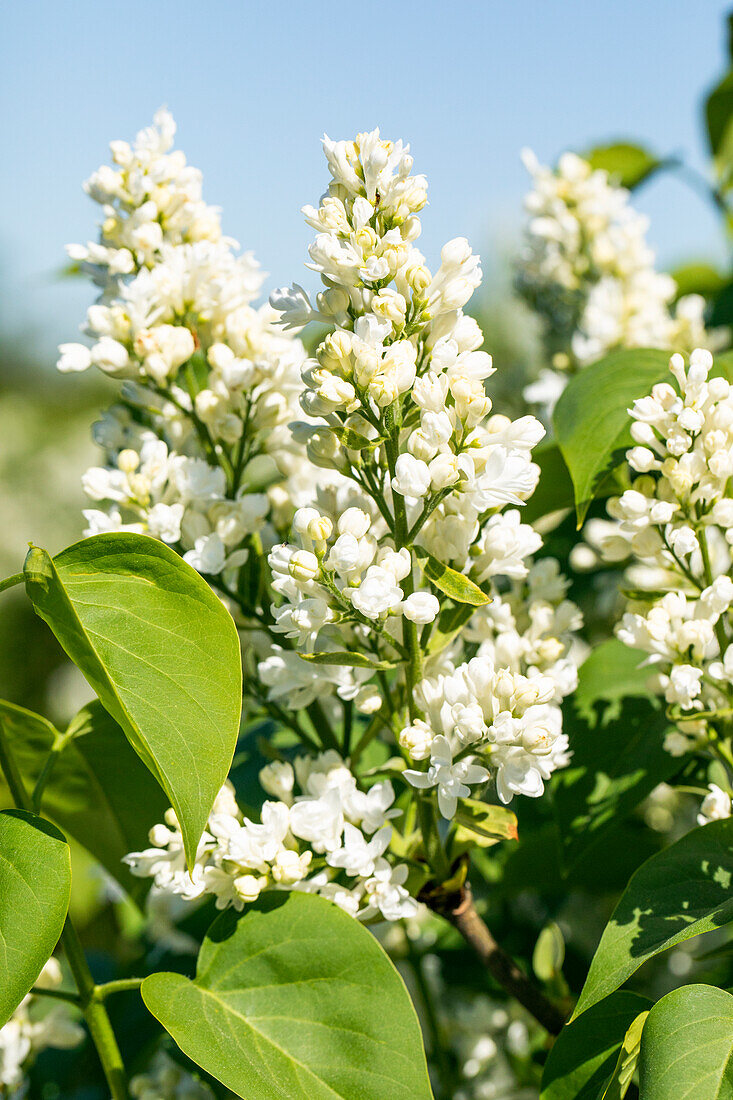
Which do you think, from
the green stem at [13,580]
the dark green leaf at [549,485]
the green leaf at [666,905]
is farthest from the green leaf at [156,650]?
the dark green leaf at [549,485]

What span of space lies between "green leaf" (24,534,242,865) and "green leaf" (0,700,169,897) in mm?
131

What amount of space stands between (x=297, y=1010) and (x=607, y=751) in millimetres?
315

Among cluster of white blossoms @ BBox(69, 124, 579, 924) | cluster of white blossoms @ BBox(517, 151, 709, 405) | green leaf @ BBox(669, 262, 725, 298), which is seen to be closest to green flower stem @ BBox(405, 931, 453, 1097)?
cluster of white blossoms @ BBox(69, 124, 579, 924)

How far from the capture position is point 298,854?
2.13 feet

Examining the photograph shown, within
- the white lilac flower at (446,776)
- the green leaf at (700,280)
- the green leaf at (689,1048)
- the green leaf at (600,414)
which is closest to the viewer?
the green leaf at (689,1048)

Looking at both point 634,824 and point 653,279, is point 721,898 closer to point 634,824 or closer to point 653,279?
point 634,824

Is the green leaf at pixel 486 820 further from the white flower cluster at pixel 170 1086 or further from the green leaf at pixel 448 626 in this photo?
the white flower cluster at pixel 170 1086

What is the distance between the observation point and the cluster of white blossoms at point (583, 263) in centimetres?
132

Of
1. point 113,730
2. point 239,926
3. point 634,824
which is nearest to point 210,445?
point 113,730

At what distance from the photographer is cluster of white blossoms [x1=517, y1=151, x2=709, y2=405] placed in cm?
132

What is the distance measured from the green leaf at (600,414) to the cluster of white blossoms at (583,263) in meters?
0.52

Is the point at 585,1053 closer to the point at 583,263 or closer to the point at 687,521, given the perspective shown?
the point at 687,521

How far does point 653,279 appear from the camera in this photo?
54.2 inches

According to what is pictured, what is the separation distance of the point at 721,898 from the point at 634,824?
0.48m
